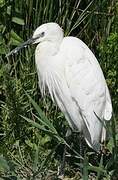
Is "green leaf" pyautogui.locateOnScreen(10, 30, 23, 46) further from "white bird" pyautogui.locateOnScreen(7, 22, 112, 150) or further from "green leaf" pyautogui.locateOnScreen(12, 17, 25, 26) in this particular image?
"white bird" pyautogui.locateOnScreen(7, 22, 112, 150)

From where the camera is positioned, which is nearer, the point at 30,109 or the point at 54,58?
the point at 54,58

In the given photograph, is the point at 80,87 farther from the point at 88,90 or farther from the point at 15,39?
the point at 15,39

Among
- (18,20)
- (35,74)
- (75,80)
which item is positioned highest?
(18,20)

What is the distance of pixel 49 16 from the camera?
301 centimetres

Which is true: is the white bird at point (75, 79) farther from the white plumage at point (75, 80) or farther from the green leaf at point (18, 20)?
the green leaf at point (18, 20)

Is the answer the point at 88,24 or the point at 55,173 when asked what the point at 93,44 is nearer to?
the point at 88,24

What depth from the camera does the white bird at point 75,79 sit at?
2.59 meters

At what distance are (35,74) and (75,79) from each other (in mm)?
472

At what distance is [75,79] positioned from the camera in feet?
8.51

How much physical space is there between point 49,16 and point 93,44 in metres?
0.32

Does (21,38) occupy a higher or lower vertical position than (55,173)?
higher

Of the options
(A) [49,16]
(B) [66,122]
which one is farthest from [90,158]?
(A) [49,16]

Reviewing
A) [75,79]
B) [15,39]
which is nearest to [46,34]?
[75,79]

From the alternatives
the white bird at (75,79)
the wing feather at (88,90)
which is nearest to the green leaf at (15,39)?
the white bird at (75,79)
